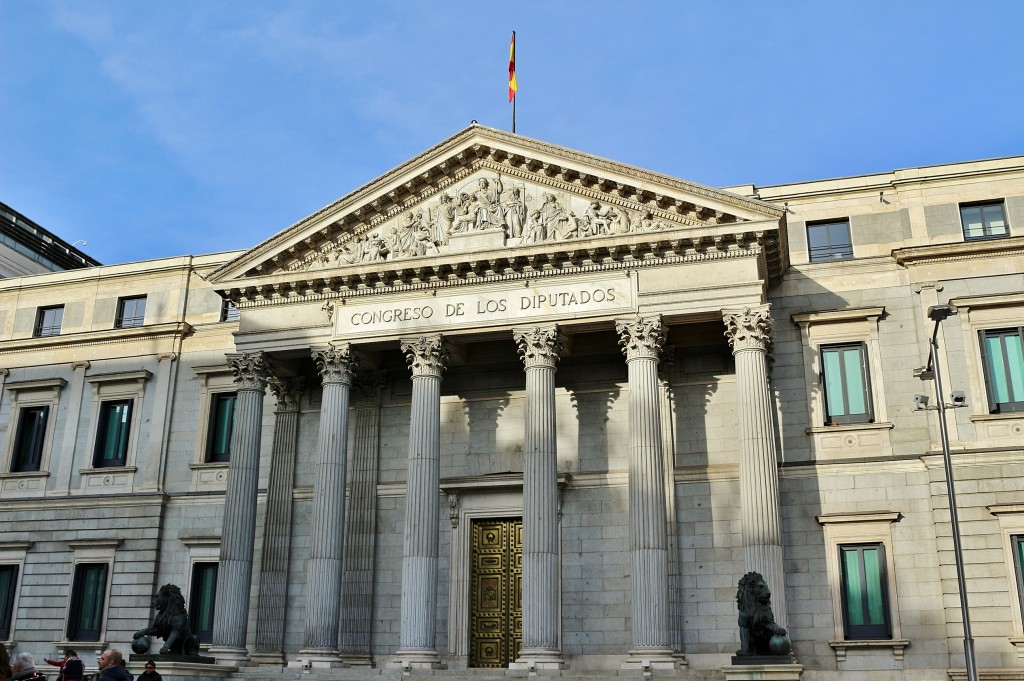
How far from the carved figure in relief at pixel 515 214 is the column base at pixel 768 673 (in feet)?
43.5

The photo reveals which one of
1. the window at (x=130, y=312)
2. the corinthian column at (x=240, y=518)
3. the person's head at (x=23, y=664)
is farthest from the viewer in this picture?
the window at (x=130, y=312)

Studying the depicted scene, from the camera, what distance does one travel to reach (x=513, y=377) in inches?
1233

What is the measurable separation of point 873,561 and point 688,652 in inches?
215

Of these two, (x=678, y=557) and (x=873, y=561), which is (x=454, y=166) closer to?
(x=678, y=557)

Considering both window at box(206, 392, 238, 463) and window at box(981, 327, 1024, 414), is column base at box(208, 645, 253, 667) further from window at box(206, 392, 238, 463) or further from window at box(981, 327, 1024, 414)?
window at box(981, 327, 1024, 414)

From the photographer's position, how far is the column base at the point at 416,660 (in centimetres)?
2569

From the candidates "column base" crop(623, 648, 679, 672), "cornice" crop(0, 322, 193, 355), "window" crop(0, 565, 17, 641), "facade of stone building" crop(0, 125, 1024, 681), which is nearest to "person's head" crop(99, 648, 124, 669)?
"facade of stone building" crop(0, 125, 1024, 681)

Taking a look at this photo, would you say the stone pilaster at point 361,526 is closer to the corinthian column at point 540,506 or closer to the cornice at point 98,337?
the corinthian column at point 540,506

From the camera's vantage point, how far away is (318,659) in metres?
26.6

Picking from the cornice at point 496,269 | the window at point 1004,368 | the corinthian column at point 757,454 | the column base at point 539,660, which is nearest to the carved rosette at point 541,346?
the cornice at point 496,269

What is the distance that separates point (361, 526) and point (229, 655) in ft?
17.9

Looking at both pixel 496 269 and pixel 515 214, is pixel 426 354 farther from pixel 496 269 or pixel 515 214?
pixel 515 214

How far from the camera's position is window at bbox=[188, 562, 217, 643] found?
1272 inches

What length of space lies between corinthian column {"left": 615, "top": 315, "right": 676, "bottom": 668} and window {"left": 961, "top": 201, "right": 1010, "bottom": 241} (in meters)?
9.76
